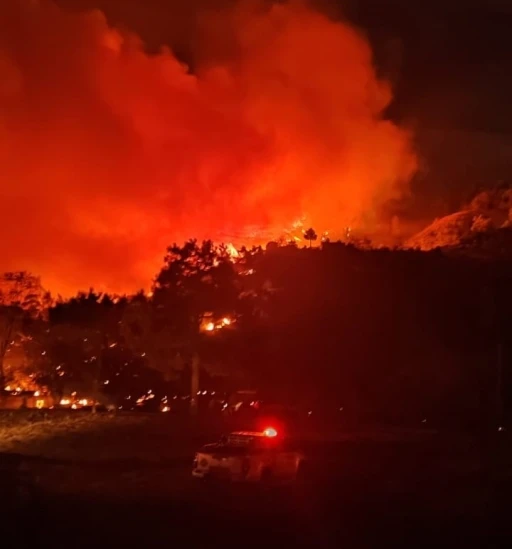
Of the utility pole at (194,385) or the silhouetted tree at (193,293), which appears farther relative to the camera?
the silhouetted tree at (193,293)

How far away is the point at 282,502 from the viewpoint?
13.1 meters

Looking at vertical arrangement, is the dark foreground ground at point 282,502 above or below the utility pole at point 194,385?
below

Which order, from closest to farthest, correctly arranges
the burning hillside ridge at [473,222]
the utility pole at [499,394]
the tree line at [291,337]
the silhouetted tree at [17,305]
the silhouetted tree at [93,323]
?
1. the utility pole at [499,394]
2. the tree line at [291,337]
3. the silhouetted tree at [93,323]
4. the silhouetted tree at [17,305]
5. the burning hillside ridge at [473,222]

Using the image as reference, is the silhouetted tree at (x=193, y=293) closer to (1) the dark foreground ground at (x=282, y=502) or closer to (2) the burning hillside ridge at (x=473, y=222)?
(1) the dark foreground ground at (x=282, y=502)

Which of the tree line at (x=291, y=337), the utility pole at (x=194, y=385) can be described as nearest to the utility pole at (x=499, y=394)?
the tree line at (x=291, y=337)

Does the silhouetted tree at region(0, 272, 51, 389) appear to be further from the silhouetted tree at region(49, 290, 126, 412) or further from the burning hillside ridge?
the burning hillside ridge

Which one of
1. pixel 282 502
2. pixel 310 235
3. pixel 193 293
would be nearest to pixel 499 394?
pixel 193 293

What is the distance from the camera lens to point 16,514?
10.3m

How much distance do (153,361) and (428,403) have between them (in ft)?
32.5

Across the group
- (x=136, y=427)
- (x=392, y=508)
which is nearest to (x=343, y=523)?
(x=392, y=508)

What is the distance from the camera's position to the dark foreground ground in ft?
30.9

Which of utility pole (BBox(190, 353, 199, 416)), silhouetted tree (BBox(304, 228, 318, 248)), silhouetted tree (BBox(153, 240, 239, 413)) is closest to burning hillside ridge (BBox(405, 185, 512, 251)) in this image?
silhouetted tree (BBox(304, 228, 318, 248))

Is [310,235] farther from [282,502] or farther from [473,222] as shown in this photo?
[282,502]

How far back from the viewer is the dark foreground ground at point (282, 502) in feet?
30.9
